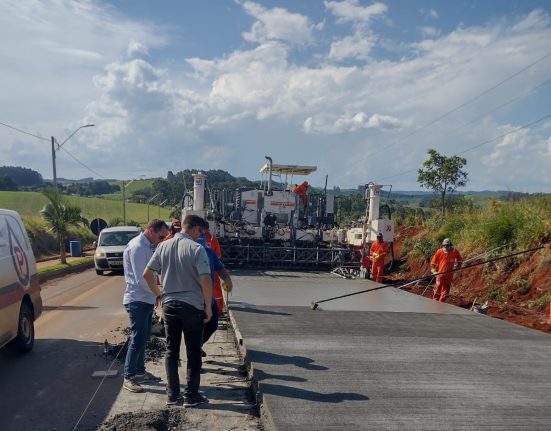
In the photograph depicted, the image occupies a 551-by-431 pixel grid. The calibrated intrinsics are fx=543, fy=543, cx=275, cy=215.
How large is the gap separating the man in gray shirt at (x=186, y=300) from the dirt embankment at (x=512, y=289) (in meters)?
6.75

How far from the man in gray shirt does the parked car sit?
13.8 m

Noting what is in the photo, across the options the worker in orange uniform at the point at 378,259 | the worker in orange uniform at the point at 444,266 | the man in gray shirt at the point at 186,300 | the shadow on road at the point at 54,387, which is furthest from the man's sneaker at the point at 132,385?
the worker in orange uniform at the point at 378,259

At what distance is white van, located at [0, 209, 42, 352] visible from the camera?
6.82 meters

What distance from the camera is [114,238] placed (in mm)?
19906

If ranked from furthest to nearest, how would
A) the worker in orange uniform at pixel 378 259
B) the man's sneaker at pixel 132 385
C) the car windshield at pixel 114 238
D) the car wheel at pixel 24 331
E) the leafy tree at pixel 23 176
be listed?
the leafy tree at pixel 23 176, the car windshield at pixel 114 238, the worker in orange uniform at pixel 378 259, the car wheel at pixel 24 331, the man's sneaker at pixel 132 385

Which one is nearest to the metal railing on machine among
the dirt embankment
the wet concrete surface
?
the dirt embankment

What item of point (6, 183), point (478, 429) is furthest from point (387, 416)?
point (6, 183)

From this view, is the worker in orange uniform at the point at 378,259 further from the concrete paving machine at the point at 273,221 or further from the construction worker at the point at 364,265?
the concrete paving machine at the point at 273,221

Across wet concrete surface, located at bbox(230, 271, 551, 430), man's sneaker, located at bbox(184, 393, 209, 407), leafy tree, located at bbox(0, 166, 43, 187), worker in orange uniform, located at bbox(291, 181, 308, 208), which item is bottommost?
man's sneaker, located at bbox(184, 393, 209, 407)

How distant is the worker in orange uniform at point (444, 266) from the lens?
12.0m

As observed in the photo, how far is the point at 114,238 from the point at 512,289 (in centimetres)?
1361

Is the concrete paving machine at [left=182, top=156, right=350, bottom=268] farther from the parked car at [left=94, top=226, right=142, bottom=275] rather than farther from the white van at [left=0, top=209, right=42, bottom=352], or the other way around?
the white van at [left=0, top=209, right=42, bottom=352]

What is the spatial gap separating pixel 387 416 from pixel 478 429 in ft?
2.33

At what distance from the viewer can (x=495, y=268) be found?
1366cm
